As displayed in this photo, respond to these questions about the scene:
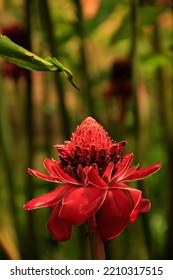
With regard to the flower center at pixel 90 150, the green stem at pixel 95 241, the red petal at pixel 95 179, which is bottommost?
the green stem at pixel 95 241

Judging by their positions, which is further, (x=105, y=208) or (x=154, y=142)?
(x=154, y=142)

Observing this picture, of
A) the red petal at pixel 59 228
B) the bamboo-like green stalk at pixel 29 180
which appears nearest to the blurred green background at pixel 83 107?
the bamboo-like green stalk at pixel 29 180

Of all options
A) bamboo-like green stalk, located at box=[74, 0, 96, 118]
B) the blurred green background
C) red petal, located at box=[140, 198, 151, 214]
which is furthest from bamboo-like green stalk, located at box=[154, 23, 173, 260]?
red petal, located at box=[140, 198, 151, 214]

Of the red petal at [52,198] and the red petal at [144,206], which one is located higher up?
the red petal at [52,198]

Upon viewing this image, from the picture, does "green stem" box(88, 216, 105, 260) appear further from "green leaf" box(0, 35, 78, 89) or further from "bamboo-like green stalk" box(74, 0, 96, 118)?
"bamboo-like green stalk" box(74, 0, 96, 118)

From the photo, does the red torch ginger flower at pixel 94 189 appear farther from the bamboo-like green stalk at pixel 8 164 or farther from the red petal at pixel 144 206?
the bamboo-like green stalk at pixel 8 164

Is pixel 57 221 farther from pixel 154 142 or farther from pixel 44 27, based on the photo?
pixel 154 142

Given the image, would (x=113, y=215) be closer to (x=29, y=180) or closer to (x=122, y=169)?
(x=122, y=169)

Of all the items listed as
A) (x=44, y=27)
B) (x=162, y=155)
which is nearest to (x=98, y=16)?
(x=44, y=27)
